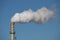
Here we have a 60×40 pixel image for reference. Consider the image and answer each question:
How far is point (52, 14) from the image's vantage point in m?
1.97

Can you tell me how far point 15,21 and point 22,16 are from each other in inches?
6.8

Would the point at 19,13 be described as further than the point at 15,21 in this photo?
No

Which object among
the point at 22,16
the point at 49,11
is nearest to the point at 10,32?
the point at 22,16

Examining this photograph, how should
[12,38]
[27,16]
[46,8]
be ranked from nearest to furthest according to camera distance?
[46,8]
[12,38]
[27,16]

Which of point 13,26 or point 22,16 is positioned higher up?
point 22,16

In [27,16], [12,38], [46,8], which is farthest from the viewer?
[27,16]

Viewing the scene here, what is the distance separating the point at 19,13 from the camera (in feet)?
6.52

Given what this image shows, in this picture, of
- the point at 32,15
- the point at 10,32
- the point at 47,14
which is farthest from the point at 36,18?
the point at 10,32

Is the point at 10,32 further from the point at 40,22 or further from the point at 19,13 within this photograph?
the point at 40,22

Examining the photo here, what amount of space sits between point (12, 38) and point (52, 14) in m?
0.85

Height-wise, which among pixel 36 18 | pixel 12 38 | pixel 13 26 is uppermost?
pixel 36 18

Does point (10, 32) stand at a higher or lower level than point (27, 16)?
lower

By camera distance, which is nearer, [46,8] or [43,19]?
[46,8]

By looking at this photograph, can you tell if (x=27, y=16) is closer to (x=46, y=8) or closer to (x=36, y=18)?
(x=36, y=18)
